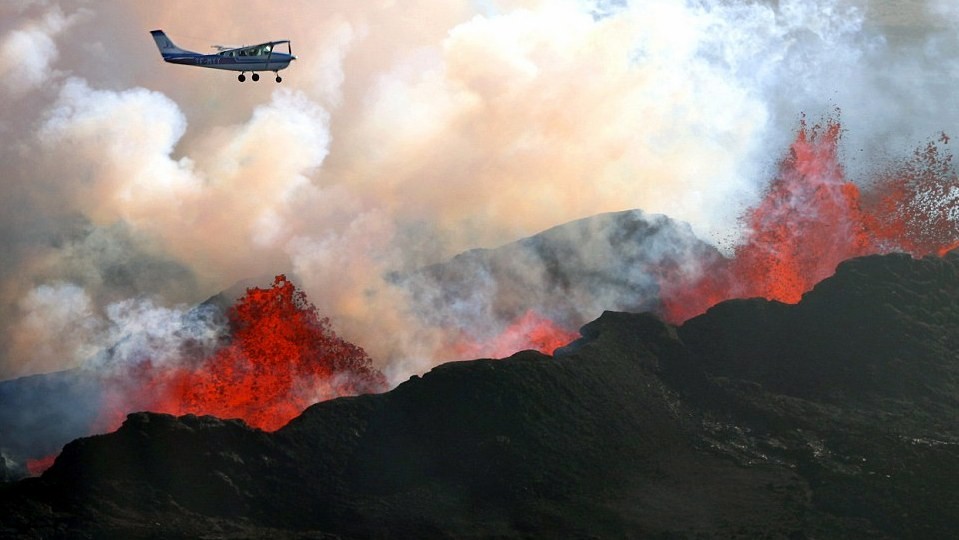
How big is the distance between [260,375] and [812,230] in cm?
4480

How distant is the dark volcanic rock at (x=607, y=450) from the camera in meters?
59.8

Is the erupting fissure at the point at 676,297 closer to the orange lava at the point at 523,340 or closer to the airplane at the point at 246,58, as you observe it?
the orange lava at the point at 523,340

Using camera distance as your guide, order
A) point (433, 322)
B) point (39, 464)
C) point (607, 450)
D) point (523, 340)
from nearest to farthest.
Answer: point (607, 450)
point (39, 464)
point (523, 340)
point (433, 322)

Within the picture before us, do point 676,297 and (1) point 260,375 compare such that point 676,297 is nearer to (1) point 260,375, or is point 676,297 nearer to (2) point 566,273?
(2) point 566,273

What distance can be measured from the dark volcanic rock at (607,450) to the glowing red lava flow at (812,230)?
871 centimetres

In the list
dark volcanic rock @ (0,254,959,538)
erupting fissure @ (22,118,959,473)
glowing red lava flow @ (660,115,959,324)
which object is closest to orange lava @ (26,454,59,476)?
erupting fissure @ (22,118,959,473)

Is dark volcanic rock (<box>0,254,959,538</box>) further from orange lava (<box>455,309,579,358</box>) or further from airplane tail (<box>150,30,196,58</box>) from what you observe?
airplane tail (<box>150,30,196,58</box>)

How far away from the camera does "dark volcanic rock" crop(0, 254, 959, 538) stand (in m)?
59.8

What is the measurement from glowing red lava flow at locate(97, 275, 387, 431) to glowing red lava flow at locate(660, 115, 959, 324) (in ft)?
83.8

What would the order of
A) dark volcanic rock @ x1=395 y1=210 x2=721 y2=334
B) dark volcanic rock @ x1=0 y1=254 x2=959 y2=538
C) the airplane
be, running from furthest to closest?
dark volcanic rock @ x1=395 y1=210 x2=721 y2=334
the airplane
dark volcanic rock @ x1=0 y1=254 x2=959 y2=538

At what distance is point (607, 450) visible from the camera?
67.2 m

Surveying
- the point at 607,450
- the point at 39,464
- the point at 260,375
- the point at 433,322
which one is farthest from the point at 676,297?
the point at 39,464

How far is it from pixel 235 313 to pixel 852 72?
95.0 m

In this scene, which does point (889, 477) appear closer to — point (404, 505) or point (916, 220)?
point (404, 505)
